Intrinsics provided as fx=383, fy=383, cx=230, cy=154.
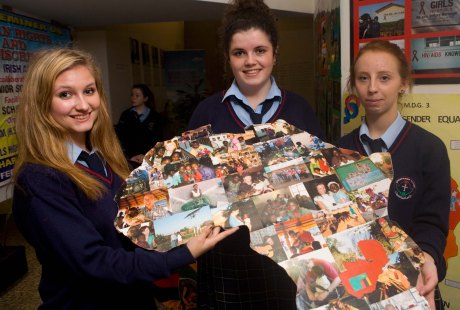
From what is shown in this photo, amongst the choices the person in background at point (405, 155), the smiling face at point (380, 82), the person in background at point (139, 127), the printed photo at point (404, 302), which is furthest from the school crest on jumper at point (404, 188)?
the person in background at point (139, 127)

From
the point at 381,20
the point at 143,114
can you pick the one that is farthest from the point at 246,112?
the point at 143,114

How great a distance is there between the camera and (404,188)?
1.06 meters

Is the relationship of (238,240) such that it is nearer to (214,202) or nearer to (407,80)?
(214,202)

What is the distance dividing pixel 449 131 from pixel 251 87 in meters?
0.89

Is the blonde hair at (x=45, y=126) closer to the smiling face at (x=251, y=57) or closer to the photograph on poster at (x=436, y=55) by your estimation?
the smiling face at (x=251, y=57)

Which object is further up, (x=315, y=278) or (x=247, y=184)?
(x=247, y=184)

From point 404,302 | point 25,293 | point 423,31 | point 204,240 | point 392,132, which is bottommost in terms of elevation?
point 25,293

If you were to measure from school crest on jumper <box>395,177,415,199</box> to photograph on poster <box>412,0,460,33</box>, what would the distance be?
2.52ft

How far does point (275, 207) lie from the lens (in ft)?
3.03

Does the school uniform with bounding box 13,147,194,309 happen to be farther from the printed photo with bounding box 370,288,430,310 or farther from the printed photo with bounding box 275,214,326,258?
the printed photo with bounding box 370,288,430,310

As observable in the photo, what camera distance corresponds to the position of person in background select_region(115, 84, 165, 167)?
3531mm

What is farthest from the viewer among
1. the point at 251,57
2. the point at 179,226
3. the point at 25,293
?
the point at 25,293

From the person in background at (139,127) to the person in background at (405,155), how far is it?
2558 mm

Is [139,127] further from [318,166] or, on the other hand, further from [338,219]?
[338,219]
